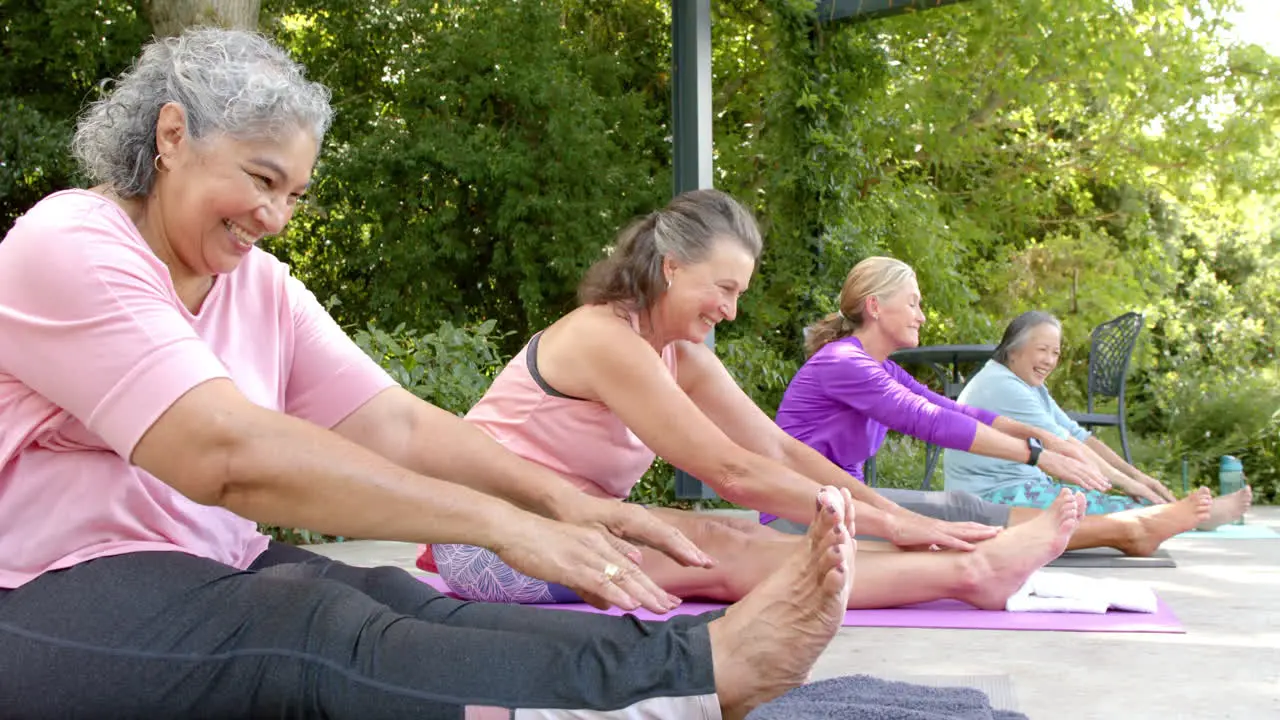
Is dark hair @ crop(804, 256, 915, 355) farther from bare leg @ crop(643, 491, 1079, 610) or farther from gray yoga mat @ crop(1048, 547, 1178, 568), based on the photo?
bare leg @ crop(643, 491, 1079, 610)

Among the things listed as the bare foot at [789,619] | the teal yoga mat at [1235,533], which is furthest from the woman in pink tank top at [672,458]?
the teal yoga mat at [1235,533]

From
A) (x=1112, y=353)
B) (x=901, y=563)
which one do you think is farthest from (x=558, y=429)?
(x=1112, y=353)

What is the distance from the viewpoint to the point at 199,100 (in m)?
1.79

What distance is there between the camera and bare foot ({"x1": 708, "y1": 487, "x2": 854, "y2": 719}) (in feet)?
5.74

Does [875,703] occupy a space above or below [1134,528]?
above

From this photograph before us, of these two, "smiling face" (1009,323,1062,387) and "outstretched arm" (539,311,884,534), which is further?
"smiling face" (1009,323,1062,387)

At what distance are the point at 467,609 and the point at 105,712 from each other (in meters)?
0.53

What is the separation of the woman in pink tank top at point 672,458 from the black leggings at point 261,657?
1.28m

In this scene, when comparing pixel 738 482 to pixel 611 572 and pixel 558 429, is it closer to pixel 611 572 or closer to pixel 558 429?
pixel 558 429

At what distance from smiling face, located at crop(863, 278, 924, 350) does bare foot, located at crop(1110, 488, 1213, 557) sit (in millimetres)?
977

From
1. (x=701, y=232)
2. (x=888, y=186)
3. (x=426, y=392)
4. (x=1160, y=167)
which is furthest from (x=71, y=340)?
(x=1160, y=167)

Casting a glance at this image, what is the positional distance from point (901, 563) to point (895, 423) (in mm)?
934

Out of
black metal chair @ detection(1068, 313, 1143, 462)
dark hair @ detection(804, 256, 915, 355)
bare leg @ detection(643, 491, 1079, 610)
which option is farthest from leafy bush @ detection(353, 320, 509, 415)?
black metal chair @ detection(1068, 313, 1143, 462)

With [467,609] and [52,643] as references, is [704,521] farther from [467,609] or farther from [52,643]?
[52,643]
